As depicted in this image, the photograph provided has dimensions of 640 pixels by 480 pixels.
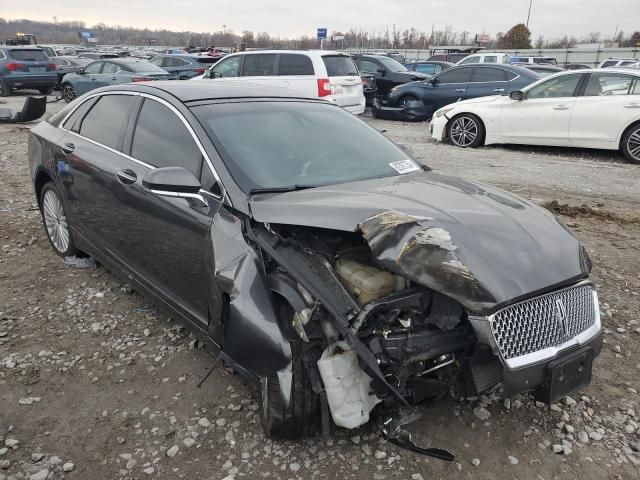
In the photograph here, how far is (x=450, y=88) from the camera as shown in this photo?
13117mm

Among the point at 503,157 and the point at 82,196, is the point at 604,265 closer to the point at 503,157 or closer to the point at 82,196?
the point at 82,196

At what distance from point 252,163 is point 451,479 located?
1910 mm

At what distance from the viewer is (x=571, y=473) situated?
7.84ft

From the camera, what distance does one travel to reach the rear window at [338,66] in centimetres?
1214

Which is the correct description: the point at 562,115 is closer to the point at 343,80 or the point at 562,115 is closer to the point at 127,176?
the point at 343,80

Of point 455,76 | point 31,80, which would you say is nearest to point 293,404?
point 455,76

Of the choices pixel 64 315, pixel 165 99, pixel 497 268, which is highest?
pixel 165 99

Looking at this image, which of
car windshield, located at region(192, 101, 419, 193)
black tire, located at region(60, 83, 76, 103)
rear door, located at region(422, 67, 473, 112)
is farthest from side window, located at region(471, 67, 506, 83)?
black tire, located at region(60, 83, 76, 103)

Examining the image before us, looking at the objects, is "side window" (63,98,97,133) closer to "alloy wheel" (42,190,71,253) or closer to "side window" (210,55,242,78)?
"alloy wheel" (42,190,71,253)

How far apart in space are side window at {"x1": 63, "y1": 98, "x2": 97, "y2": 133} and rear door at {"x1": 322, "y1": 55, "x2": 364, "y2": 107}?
8136 mm

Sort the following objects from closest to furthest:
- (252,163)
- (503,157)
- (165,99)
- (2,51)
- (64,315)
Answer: (252,163) < (165,99) < (64,315) < (503,157) < (2,51)

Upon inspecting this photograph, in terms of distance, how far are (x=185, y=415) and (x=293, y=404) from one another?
2.30ft

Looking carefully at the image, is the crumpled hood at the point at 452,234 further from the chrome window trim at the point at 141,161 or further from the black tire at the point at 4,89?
the black tire at the point at 4,89

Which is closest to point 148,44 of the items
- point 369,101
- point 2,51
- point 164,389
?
point 2,51
